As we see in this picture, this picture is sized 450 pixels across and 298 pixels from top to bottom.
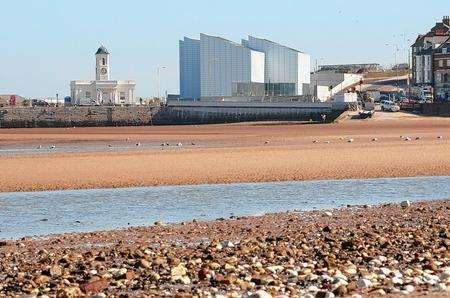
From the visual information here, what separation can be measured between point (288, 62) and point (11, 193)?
76.9 meters

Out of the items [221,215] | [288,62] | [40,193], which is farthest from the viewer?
[288,62]

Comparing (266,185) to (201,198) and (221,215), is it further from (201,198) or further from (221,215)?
(221,215)

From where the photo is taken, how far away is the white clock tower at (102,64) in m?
112

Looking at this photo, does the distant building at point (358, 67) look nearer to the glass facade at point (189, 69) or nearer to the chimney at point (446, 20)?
the chimney at point (446, 20)

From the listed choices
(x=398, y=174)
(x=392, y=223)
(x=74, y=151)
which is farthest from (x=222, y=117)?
(x=392, y=223)

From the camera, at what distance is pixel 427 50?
11119 cm

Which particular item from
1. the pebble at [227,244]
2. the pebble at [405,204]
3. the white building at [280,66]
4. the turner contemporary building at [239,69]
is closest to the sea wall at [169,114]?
the turner contemporary building at [239,69]

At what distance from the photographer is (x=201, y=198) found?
987 inches

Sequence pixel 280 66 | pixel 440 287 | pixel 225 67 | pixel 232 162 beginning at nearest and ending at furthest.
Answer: pixel 440 287
pixel 232 162
pixel 225 67
pixel 280 66

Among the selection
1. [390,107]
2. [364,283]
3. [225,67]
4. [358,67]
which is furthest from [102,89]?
[364,283]

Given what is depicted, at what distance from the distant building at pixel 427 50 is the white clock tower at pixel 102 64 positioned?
1385 inches

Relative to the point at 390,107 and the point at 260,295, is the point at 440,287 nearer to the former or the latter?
the point at 260,295

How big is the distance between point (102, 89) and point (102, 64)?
11.7ft

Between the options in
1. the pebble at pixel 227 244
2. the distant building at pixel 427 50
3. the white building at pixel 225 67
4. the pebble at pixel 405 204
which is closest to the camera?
the pebble at pixel 227 244
